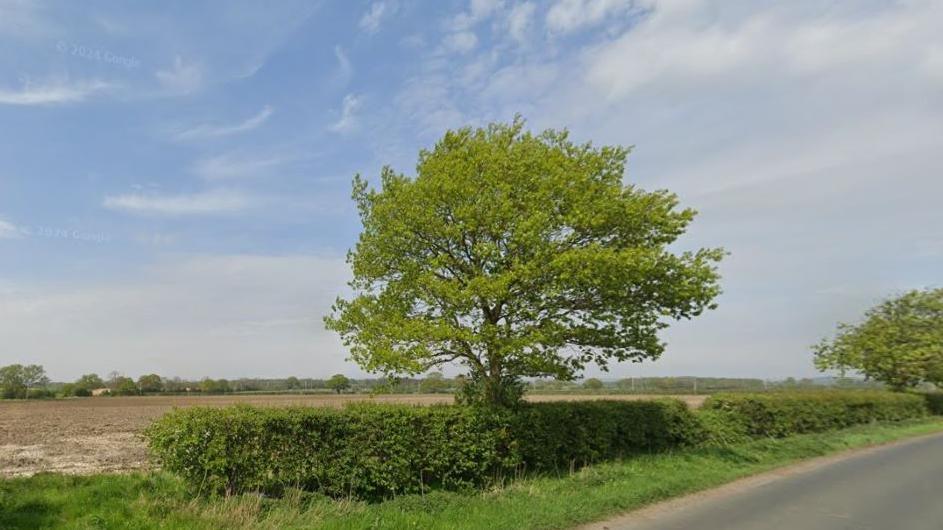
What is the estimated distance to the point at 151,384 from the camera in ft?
274

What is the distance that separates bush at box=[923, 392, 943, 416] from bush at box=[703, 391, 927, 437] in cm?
114

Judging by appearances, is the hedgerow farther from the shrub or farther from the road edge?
the shrub

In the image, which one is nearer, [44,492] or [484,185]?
[44,492]

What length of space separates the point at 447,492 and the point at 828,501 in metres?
6.47

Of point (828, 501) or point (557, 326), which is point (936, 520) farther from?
point (557, 326)

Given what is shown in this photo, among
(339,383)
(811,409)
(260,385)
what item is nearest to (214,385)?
(260,385)

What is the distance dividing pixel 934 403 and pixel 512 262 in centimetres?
3369

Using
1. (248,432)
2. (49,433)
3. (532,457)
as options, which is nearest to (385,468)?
(248,432)

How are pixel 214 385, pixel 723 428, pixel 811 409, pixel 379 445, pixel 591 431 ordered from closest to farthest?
pixel 379 445
pixel 591 431
pixel 723 428
pixel 811 409
pixel 214 385

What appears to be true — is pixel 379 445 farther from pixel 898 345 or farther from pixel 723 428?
pixel 898 345

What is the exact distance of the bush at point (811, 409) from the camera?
2038 centimetres

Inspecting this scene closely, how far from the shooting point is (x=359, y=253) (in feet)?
42.3

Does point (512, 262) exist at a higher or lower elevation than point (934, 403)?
higher

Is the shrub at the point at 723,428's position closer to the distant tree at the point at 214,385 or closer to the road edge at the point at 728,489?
the road edge at the point at 728,489
